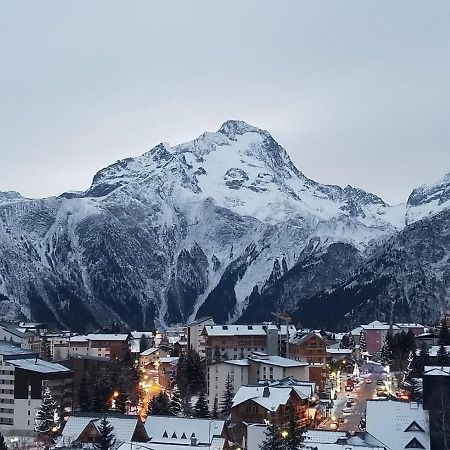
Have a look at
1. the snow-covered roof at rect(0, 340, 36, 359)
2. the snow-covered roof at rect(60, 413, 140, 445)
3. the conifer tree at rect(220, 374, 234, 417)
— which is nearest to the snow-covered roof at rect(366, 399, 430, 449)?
the snow-covered roof at rect(60, 413, 140, 445)

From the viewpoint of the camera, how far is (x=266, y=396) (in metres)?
62.4

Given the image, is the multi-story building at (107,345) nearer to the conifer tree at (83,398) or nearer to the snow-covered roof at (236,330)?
the snow-covered roof at (236,330)

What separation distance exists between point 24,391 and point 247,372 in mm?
22087

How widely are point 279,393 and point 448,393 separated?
15.6 meters

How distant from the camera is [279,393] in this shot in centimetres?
6331

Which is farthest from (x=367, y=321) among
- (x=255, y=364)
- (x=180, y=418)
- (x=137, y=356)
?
(x=180, y=418)

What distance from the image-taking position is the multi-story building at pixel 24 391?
71.8m

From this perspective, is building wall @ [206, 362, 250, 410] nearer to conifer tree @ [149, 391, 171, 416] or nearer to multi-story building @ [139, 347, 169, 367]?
conifer tree @ [149, 391, 171, 416]

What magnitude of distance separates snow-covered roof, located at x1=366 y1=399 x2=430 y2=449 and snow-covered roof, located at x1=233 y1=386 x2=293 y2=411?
473 inches

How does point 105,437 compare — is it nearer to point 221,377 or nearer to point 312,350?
point 221,377

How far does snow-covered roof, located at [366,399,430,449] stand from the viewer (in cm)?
4934

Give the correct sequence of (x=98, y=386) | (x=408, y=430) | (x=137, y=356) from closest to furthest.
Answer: (x=408, y=430)
(x=98, y=386)
(x=137, y=356)

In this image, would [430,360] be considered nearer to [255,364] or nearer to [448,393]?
[255,364]

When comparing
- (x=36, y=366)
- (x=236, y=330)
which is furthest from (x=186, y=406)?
(x=236, y=330)
